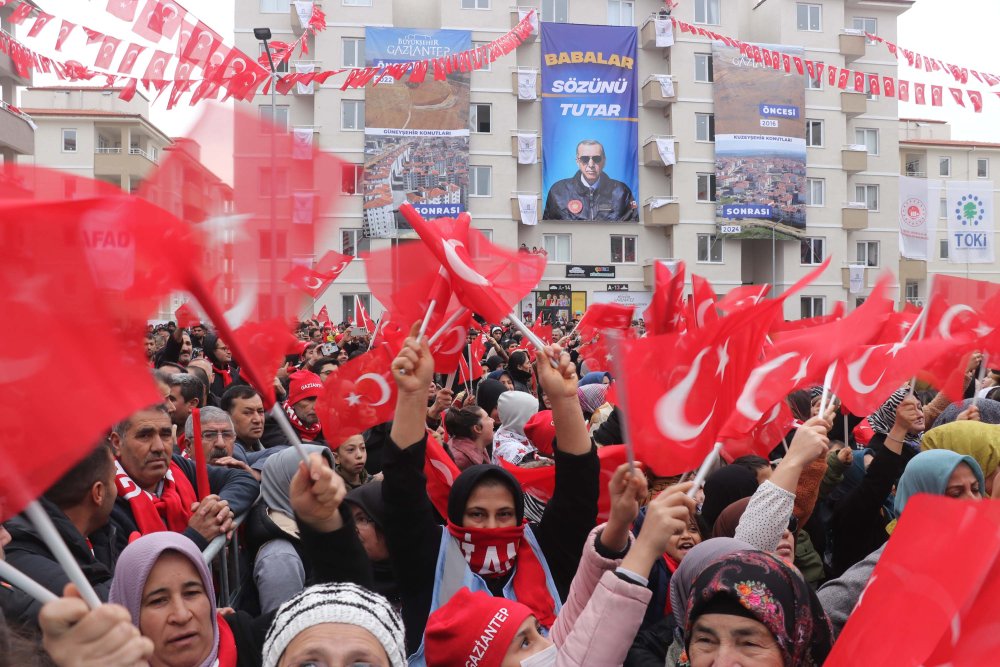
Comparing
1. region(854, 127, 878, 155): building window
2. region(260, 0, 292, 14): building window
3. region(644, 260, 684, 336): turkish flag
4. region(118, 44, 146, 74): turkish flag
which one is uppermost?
region(260, 0, 292, 14): building window

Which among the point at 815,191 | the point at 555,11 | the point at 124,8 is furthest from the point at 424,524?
the point at 815,191

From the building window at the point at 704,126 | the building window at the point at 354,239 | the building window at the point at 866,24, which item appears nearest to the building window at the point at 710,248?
the building window at the point at 704,126

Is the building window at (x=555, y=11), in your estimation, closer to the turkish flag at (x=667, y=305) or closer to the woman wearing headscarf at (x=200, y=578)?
the turkish flag at (x=667, y=305)

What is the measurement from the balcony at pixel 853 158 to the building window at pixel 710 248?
6.64 metres

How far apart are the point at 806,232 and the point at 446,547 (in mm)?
39893

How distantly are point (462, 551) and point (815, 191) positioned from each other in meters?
40.8

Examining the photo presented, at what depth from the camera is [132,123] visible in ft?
149

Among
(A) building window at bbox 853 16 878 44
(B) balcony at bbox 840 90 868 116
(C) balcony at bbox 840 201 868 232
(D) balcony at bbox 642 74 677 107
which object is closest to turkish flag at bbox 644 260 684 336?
(D) balcony at bbox 642 74 677 107

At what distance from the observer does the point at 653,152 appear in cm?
3853

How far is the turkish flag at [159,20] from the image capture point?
8.83 meters

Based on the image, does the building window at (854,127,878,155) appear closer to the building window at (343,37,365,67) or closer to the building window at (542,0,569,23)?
the building window at (542,0,569,23)

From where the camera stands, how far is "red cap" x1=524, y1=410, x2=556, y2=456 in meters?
5.60

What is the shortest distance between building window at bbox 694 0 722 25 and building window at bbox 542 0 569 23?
18.3 feet

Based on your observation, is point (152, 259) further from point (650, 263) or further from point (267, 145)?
point (650, 263)
